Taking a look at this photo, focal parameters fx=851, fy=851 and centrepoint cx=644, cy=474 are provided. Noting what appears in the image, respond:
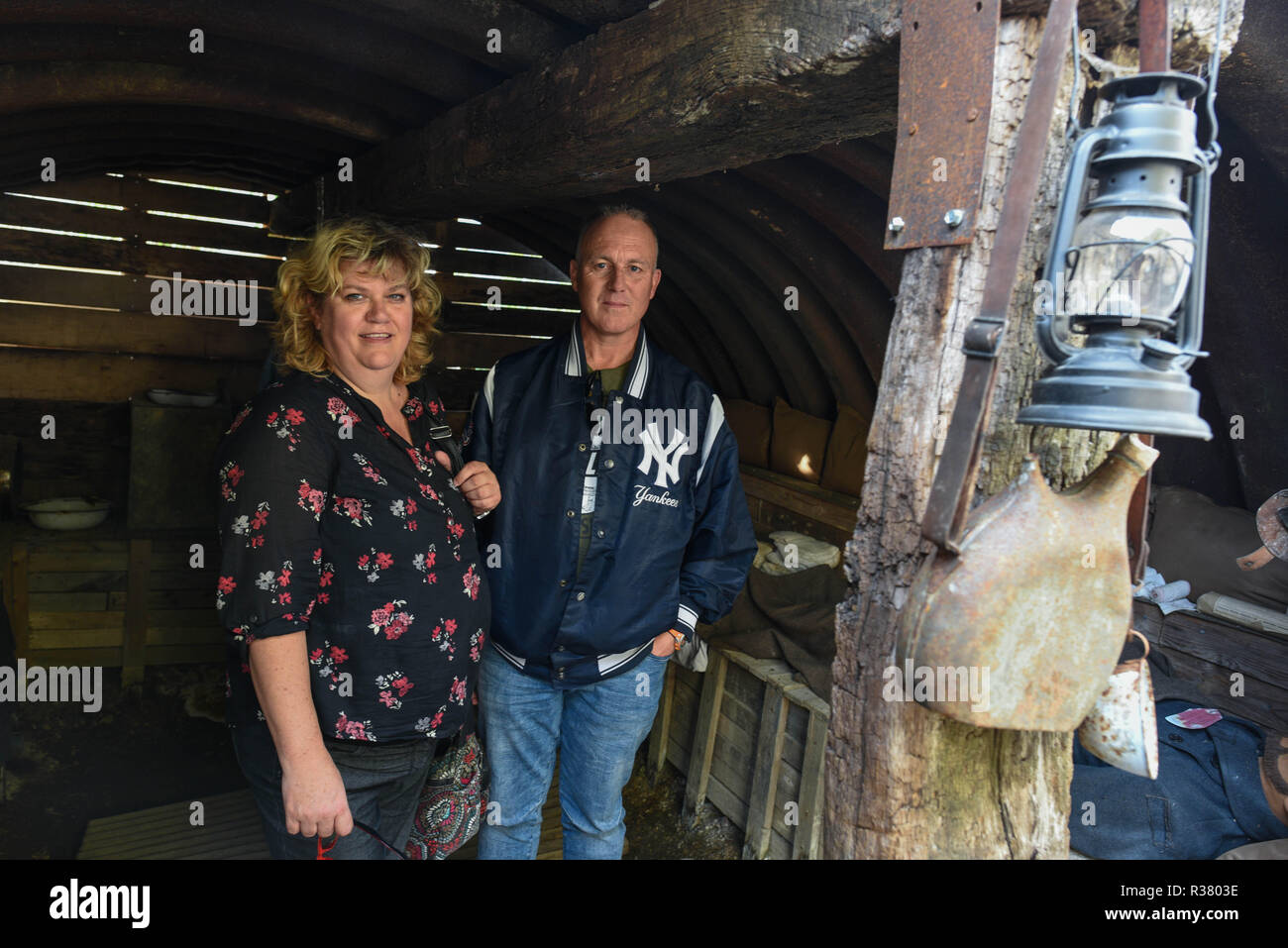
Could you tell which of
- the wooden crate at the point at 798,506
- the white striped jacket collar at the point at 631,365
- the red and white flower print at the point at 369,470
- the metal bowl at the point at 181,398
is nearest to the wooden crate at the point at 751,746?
the wooden crate at the point at 798,506

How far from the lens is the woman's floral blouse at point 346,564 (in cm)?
195

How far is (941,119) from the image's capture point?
138 centimetres

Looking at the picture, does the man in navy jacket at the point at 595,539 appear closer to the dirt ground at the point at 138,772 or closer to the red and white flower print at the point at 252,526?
the red and white flower print at the point at 252,526

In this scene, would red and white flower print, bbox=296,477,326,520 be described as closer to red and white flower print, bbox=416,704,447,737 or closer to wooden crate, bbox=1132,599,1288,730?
red and white flower print, bbox=416,704,447,737

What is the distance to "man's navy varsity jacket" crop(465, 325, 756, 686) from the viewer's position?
98.2 inches

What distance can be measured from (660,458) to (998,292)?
146cm

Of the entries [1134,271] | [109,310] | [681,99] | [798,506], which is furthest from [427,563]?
[109,310]

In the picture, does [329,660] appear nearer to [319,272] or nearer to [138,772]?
[319,272]

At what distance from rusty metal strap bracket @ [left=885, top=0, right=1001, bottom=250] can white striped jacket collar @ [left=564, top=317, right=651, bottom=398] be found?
48.5 inches

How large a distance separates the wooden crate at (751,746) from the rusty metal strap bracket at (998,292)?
2.81 meters

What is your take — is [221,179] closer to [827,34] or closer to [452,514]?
[452,514]

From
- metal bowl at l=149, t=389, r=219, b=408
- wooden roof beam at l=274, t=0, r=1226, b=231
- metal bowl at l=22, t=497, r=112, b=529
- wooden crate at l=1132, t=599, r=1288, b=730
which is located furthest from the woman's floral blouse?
metal bowl at l=149, t=389, r=219, b=408
